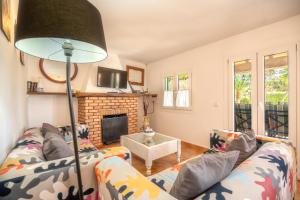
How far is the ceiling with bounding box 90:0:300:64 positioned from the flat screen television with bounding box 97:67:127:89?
0.83 metres

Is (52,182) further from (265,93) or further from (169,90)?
(169,90)

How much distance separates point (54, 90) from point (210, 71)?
3.46 m

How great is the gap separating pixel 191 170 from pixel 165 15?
2.04m

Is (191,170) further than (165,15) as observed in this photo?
No

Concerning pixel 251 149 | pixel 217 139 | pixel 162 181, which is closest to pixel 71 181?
pixel 162 181

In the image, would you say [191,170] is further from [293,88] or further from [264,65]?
[264,65]

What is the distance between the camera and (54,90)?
322 centimetres

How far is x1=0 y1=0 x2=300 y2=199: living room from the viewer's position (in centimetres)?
76

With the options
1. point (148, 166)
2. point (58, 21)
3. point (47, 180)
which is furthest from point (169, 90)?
point (58, 21)

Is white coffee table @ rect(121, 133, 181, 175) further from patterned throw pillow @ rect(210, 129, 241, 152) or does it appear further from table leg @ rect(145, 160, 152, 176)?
patterned throw pillow @ rect(210, 129, 241, 152)

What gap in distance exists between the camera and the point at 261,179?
0.78 metres

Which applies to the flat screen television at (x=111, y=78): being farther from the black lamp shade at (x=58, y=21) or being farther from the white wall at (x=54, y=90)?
the black lamp shade at (x=58, y=21)

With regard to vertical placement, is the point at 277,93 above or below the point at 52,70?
below

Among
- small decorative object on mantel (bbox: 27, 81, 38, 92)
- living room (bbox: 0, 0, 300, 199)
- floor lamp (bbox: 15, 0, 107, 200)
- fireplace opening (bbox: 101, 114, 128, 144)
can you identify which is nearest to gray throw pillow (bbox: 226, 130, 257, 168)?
living room (bbox: 0, 0, 300, 199)
